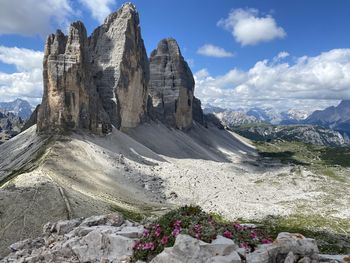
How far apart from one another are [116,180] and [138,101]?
7265cm

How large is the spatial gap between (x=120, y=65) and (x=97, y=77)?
905 cm

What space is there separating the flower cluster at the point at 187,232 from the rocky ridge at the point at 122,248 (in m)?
0.64

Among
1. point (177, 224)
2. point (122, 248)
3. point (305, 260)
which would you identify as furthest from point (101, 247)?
point (305, 260)

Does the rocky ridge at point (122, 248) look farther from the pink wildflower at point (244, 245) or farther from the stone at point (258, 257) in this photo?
A: the pink wildflower at point (244, 245)

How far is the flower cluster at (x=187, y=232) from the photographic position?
19922 millimetres

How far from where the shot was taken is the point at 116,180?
8944cm

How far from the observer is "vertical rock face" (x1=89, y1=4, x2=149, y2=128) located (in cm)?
14125

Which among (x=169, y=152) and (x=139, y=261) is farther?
(x=169, y=152)

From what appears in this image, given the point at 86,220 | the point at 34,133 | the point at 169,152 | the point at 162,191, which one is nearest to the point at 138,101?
the point at 169,152

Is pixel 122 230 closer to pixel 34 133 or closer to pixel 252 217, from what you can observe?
pixel 252 217

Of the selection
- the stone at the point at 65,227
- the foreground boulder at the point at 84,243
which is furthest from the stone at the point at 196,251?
the stone at the point at 65,227

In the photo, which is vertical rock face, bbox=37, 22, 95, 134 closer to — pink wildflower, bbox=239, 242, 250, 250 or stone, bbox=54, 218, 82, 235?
stone, bbox=54, 218, 82, 235

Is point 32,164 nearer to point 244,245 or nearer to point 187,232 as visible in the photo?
point 187,232

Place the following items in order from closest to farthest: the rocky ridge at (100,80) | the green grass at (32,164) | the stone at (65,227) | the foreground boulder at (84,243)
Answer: the foreground boulder at (84,243) < the stone at (65,227) < the green grass at (32,164) < the rocky ridge at (100,80)
